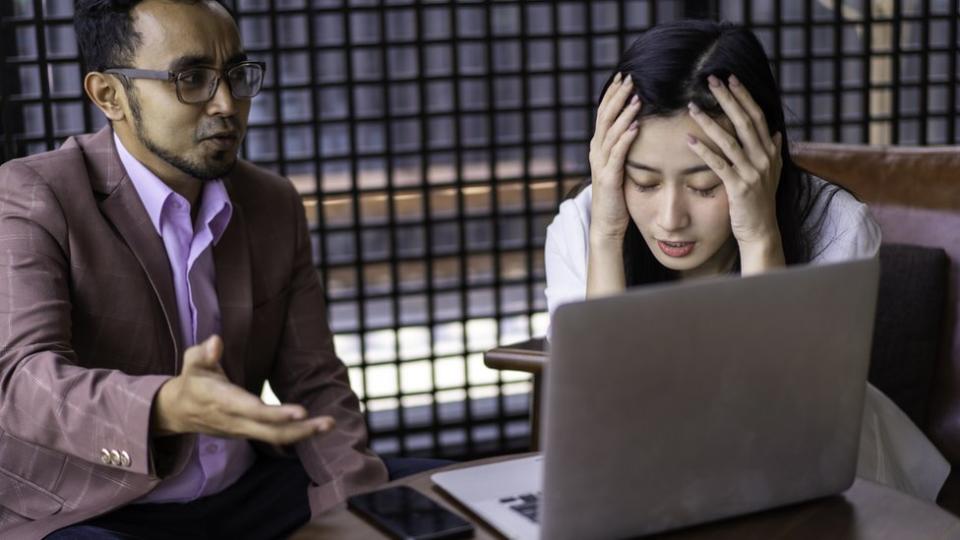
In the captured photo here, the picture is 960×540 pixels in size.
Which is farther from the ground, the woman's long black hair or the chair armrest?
the woman's long black hair

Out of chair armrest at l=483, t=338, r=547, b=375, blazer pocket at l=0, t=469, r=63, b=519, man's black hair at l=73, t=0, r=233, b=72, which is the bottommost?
blazer pocket at l=0, t=469, r=63, b=519

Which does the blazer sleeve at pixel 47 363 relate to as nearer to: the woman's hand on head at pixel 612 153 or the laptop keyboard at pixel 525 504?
the laptop keyboard at pixel 525 504

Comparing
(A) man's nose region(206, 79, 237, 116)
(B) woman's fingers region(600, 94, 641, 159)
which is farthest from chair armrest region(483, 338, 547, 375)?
(A) man's nose region(206, 79, 237, 116)

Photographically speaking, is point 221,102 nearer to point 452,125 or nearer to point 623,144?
point 623,144

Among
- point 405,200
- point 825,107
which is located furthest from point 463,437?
point 825,107

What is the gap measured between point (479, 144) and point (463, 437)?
2.60 feet

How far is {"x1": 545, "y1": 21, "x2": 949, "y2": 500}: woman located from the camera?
182 centimetres

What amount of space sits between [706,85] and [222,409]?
932 mm

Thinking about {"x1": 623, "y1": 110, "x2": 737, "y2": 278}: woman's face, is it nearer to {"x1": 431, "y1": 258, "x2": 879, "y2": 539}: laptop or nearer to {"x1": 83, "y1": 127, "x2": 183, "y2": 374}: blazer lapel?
{"x1": 431, "y1": 258, "x2": 879, "y2": 539}: laptop

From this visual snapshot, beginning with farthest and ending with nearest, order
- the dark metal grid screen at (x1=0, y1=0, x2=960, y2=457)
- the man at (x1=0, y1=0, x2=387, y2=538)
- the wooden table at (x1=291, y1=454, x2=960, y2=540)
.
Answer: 1. the dark metal grid screen at (x1=0, y1=0, x2=960, y2=457)
2. the man at (x1=0, y1=0, x2=387, y2=538)
3. the wooden table at (x1=291, y1=454, x2=960, y2=540)

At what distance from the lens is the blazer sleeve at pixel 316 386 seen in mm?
2031

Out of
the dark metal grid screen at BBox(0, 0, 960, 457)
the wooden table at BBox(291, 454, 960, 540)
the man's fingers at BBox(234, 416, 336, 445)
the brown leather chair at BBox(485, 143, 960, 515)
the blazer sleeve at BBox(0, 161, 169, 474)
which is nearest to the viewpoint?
the man's fingers at BBox(234, 416, 336, 445)

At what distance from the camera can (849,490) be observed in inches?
60.2

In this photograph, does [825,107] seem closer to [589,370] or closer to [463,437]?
[463,437]
